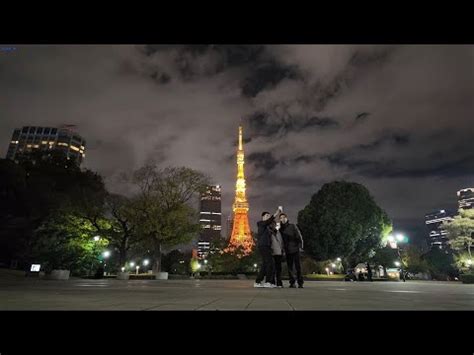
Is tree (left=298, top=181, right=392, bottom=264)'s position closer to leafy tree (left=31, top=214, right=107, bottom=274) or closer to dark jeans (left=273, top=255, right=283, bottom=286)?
leafy tree (left=31, top=214, right=107, bottom=274)

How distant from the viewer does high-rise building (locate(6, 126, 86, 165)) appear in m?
127

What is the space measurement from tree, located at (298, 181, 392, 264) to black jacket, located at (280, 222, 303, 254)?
29.9 m

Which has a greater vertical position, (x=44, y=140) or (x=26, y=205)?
(x=44, y=140)

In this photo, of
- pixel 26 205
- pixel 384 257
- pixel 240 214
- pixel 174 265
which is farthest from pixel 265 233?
pixel 240 214

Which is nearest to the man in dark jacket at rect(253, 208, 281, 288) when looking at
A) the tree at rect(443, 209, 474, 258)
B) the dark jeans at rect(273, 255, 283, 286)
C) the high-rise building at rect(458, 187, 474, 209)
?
the dark jeans at rect(273, 255, 283, 286)

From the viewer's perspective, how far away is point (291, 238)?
35.1 feet

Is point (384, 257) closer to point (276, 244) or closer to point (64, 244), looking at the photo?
point (64, 244)

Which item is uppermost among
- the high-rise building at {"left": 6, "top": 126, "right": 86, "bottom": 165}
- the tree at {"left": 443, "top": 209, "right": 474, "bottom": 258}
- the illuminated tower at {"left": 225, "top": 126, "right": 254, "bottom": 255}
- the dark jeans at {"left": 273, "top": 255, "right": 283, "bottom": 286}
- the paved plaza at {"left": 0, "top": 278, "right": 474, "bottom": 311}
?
the high-rise building at {"left": 6, "top": 126, "right": 86, "bottom": 165}

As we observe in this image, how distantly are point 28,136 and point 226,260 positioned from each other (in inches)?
4357

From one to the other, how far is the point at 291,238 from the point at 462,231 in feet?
131
